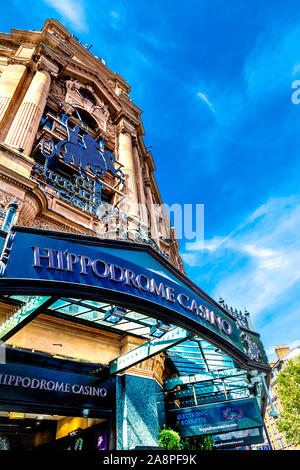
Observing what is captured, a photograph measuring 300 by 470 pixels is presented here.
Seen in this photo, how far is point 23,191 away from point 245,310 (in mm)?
7865

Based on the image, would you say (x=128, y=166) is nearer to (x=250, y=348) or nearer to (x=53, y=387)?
(x=250, y=348)

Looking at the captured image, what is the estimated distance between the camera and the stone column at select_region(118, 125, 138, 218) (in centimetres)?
1441

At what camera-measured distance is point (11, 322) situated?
537 cm

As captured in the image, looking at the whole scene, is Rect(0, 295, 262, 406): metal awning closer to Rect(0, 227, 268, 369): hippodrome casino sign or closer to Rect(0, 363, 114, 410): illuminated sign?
Rect(0, 227, 268, 369): hippodrome casino sign

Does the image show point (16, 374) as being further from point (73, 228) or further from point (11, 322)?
point (73, 228)

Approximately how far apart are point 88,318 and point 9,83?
36.3 feet

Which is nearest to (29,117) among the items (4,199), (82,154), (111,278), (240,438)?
(82,154)

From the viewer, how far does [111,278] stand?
15.9ft

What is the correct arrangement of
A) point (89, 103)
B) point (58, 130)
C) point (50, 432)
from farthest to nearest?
point (89, 103), point (58, 130), point (50, 432)

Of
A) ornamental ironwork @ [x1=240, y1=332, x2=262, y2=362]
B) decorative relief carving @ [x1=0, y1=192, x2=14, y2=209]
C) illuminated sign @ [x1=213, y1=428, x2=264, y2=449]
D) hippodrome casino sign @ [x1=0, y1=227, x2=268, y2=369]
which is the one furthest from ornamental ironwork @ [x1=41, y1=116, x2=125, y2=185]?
illuminated sign @ [x1=213, y1=428, x2=264, y2=449]

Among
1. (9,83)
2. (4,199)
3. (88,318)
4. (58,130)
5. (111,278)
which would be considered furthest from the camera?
(58,130)

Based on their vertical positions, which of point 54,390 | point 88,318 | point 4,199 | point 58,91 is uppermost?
point 58,91

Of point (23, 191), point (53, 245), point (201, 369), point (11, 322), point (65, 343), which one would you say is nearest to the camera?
point (53, 245)
